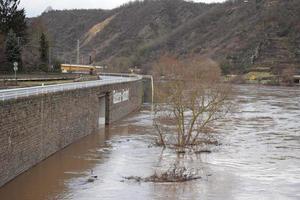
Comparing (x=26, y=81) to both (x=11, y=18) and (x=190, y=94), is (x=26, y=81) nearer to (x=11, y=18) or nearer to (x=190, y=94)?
(x=190, y=94)

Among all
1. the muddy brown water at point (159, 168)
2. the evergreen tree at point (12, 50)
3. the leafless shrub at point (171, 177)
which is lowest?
the muddy brown water at point (159, 168)

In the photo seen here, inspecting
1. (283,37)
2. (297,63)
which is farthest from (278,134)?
(283,37)

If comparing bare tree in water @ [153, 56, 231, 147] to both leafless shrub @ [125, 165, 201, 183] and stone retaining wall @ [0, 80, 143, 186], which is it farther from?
leafless shrub @ [125, 165, 201, 183]

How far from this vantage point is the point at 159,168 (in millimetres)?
27281

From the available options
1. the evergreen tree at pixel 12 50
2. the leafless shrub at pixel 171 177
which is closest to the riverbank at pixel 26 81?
the evergreen tree at pixel 12 50

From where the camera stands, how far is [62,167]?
2759cm

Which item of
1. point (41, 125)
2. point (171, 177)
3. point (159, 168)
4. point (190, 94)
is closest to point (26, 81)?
point (190, 94)

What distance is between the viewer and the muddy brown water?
22.3m

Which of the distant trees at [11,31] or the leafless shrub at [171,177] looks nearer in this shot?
the leafless shrub at [171,177]

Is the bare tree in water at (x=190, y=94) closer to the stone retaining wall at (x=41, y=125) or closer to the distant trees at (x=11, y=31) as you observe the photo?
the stone retaining wall at (x=41, y=125)

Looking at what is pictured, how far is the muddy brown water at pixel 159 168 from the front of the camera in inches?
880

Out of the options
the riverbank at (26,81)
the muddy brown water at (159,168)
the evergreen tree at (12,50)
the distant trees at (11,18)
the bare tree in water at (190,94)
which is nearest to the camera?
the muddy brown water at (159,168)

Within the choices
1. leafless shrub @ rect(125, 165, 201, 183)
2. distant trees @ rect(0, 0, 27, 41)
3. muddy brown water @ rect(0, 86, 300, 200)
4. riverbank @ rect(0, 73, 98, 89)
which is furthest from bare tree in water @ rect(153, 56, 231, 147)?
distant trees @ rect(0, 0, 27, 41)

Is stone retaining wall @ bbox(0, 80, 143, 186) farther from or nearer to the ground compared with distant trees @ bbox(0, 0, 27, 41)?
nearer to the ground
